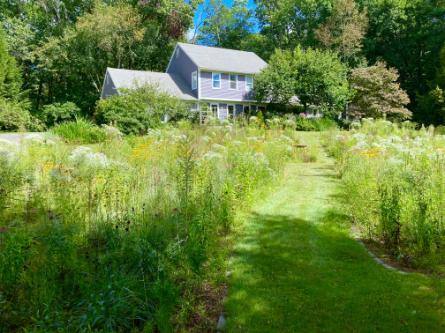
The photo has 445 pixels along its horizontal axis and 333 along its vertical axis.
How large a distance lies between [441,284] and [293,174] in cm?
603

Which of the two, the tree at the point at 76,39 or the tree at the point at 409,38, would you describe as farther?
the tree at the point at 409,38

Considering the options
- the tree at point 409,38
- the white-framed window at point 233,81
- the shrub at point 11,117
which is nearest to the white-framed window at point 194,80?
the white-framed window at point 233,81

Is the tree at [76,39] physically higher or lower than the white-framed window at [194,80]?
higher

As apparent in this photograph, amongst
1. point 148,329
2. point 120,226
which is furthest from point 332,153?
point 148,329

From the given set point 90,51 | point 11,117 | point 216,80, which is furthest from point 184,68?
point 11,117

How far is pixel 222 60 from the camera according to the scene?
1144 inches

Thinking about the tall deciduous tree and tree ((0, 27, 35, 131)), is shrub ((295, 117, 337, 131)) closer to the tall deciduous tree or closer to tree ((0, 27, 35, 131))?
the tall deciduous tree

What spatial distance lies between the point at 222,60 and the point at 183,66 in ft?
9.92

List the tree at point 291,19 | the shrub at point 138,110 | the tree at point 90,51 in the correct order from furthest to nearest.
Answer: the tree at point 291,19
the tree at point 90,51
the shrub at point 138,110

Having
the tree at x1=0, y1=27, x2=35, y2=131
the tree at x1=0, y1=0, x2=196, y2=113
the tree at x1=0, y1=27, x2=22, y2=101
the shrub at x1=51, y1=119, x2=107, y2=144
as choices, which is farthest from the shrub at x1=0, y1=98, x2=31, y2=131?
the shrub at x1=51, y1=119, x2=107, y2=144

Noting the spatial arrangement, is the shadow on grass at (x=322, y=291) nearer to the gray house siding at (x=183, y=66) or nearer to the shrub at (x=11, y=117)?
the shrub at (x=11, y=117)

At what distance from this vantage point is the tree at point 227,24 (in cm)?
4272

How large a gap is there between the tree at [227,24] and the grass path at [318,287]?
39.7 meters

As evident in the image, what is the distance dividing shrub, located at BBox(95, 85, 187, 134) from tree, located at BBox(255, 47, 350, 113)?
9032 mm
